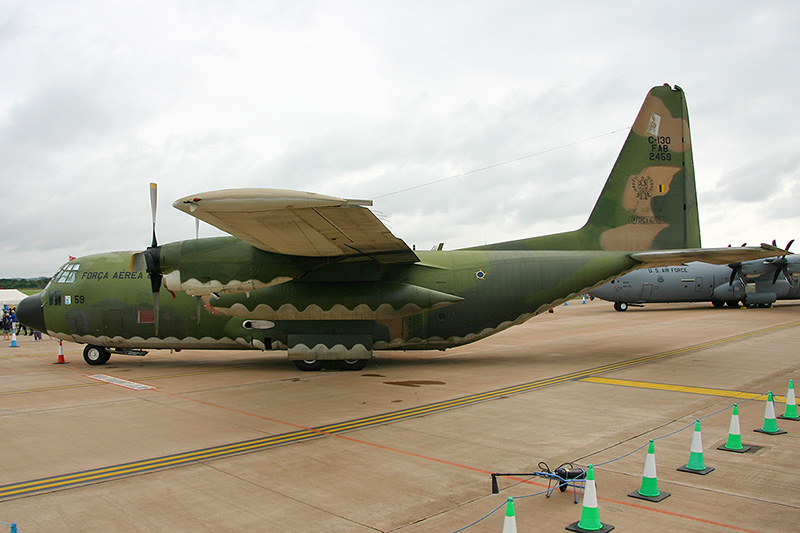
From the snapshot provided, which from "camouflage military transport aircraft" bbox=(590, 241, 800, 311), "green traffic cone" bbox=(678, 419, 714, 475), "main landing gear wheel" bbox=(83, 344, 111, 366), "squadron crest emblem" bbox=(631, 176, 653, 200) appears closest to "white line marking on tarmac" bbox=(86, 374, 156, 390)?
"main landing gear wheel" bbox=(83, 344, 111, 366)

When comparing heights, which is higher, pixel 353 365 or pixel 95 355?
pixel 95 355

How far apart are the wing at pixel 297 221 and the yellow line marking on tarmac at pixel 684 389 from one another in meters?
6.24

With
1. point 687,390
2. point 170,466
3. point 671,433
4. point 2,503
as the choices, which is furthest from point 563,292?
point 2,503

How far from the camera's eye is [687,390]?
1234 centimetres

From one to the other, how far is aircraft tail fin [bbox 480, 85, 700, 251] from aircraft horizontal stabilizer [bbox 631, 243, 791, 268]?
103 centimetres

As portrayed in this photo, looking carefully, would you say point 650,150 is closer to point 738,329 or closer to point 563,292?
point 563,292

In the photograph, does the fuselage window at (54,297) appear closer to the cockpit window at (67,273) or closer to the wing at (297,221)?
the cockpit window at (67,273)

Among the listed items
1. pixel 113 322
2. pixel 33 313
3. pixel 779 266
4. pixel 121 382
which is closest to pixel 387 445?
pixel 121 382

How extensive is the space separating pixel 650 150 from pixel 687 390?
342 inches

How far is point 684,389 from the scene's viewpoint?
1246 cm

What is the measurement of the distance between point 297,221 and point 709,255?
11736 millimetres

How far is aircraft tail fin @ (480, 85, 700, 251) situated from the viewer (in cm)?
1772

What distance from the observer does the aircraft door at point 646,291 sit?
38750 mm

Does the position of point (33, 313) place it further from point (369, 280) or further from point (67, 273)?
point (369, 280)
